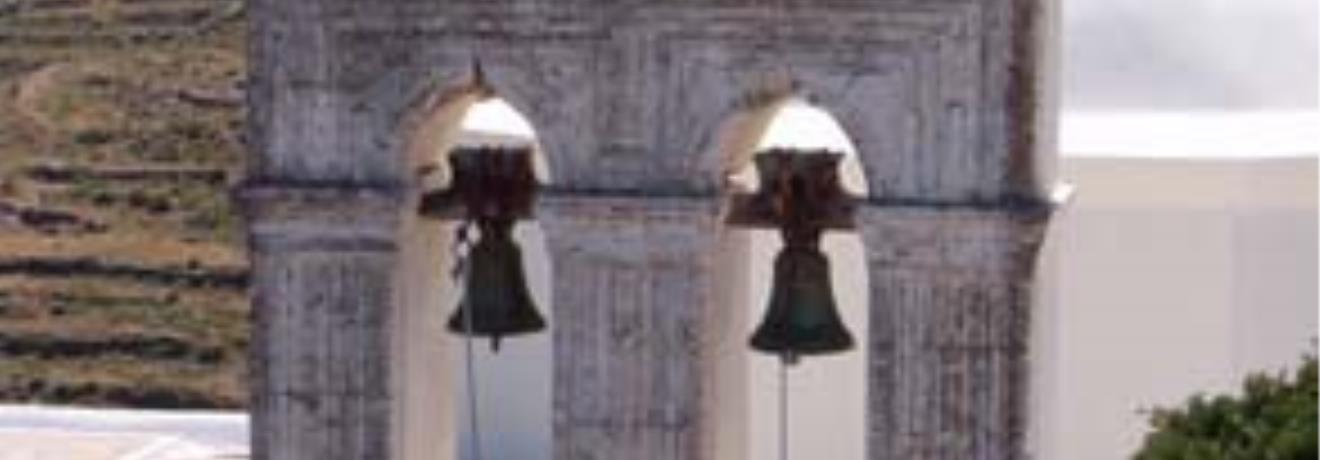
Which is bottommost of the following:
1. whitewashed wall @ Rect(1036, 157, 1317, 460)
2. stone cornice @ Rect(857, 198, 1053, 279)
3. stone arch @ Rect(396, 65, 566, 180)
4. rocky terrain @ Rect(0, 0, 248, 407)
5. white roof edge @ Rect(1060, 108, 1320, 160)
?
rocky terrain @ Rect(0, 0, 248, 407)

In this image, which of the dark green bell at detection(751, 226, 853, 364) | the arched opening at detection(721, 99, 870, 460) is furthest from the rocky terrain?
the dark green bell at detection(751, 226, 853, 364)

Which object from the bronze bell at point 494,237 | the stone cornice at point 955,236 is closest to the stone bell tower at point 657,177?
the stone cornice at point 955,236

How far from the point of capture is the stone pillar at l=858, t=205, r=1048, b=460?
15.3 feet

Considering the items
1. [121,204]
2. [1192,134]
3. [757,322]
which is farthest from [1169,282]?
[121,204]

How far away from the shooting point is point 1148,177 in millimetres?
8812

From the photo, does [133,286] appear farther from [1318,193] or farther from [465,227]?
[465,227]

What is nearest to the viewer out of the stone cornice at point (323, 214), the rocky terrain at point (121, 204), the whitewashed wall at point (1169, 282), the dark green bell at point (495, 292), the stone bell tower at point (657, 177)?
the stone bell tower at point (657, 177)

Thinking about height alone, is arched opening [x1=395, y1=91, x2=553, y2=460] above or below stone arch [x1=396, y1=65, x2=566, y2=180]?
below

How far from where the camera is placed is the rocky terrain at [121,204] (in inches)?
701

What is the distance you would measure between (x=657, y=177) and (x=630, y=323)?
0.65 feet

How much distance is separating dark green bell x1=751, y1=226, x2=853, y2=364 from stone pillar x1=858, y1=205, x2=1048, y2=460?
0.35 metres

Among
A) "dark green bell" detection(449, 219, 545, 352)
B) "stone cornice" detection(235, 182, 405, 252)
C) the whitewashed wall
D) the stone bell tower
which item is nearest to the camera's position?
the stone bell tower

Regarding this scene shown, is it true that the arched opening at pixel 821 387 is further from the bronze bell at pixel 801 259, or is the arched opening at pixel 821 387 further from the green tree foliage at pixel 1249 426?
the bronze bell at pixel 801 259

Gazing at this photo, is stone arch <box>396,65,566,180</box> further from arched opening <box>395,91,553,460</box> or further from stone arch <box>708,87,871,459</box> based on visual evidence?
stone arch <box>708,87,871,459</box>
